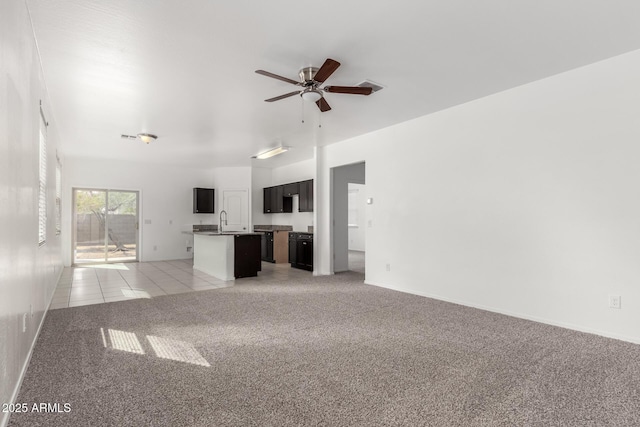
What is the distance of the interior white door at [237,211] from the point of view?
32.6ft

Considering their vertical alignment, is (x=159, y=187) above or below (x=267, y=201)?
above

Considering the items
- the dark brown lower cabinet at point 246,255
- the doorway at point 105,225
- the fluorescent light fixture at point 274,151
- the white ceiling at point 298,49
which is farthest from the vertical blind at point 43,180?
the doorway at point 105,225

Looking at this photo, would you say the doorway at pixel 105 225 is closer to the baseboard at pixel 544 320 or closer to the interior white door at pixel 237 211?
the interior white door at pixel 237 211

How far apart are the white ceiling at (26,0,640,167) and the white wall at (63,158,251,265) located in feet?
13.4

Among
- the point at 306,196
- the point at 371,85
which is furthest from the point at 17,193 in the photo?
the point at 306,196

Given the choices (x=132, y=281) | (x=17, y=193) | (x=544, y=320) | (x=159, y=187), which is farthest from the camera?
(x=159, y=187)

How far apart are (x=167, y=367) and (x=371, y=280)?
4.04 meters

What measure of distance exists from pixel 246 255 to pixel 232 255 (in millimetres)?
302

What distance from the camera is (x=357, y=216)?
40.2ft

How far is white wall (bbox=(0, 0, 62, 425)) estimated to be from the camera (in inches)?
74.4

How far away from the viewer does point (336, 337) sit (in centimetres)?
333

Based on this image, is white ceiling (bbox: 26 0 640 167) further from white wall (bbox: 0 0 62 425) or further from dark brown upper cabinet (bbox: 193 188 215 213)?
dark brown upper cabinet (bbox: 193 188 215 213)

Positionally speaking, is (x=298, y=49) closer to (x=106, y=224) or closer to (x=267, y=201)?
(x=267, y=201)

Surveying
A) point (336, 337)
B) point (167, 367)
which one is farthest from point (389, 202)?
point (167, 367)
